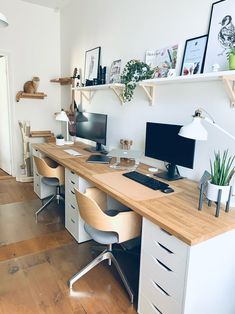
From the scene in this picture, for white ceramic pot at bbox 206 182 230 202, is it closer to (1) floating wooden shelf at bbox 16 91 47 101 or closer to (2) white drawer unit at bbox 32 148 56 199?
(2) white drawer unit at bbox 32 148 56 199

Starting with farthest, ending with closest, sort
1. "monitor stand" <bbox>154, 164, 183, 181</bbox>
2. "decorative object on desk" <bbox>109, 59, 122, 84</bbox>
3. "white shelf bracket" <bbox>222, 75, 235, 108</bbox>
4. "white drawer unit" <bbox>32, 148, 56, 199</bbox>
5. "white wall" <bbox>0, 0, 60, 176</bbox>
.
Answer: "white wall" <bbox>0, 0, 60, 176</bbox> < "white drawer unit" <bbox>32, 148, 56, 199</bbox> < "decorative object on desk" <bbox>109, 59, 122, 84</bbox> < "monitor stand" <bbox>154, 164, 183, 181</bbox> < "white shelf bracket" <bbox>222, 75, 235, 108</bbox>

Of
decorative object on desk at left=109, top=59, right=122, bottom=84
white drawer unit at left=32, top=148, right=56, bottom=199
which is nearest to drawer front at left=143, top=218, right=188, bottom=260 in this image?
decorative object on desk at left=109, top=59, right=122, bottom=84

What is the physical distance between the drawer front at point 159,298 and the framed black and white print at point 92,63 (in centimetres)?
254

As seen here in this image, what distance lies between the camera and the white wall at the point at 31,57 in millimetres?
3883

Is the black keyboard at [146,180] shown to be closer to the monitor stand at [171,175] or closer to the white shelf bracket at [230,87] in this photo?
the monitor stand at [171,175]

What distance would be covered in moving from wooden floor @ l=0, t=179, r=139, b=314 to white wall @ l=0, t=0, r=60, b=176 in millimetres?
1931

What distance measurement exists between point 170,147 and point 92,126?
4.40ft

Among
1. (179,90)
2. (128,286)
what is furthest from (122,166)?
(128,286)

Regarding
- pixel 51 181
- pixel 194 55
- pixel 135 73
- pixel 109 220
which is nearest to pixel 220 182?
pixel 109 220

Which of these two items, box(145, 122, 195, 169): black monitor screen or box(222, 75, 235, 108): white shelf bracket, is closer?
box(222, 75, 235, 108): white shelf bracket

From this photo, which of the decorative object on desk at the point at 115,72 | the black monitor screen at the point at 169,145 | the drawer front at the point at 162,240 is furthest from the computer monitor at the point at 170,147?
the decorative object on desk at the point at 115,72

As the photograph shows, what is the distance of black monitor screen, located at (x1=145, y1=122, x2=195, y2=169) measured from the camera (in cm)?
189

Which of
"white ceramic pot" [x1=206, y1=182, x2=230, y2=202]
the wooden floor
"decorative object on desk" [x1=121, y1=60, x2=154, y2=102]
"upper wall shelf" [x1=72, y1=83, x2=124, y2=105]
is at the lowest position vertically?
the wooden floor

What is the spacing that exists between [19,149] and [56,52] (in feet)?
5.85
